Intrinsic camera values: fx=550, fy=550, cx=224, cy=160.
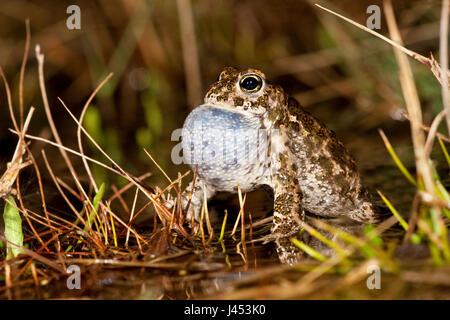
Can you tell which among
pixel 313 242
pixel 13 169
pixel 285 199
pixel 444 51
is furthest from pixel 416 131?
pixel 13 169

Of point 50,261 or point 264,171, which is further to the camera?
point 264,171

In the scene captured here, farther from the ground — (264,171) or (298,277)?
(264,171)

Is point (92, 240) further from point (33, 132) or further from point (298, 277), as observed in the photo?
point (33, 132)

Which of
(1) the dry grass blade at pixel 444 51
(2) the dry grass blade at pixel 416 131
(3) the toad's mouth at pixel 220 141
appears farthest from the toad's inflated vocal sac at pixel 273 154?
(1) the dry grass blade at pixel 444 51

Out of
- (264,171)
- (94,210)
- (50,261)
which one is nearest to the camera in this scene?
(50,261)

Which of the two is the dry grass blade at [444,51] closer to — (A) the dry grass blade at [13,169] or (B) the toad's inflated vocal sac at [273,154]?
(B) the toad's inflated vocal sac at [273,154]

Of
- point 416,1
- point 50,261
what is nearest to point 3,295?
point 50,261

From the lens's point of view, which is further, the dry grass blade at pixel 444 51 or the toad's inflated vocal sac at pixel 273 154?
the toad's inflated vocal sac at pixel 273 154
